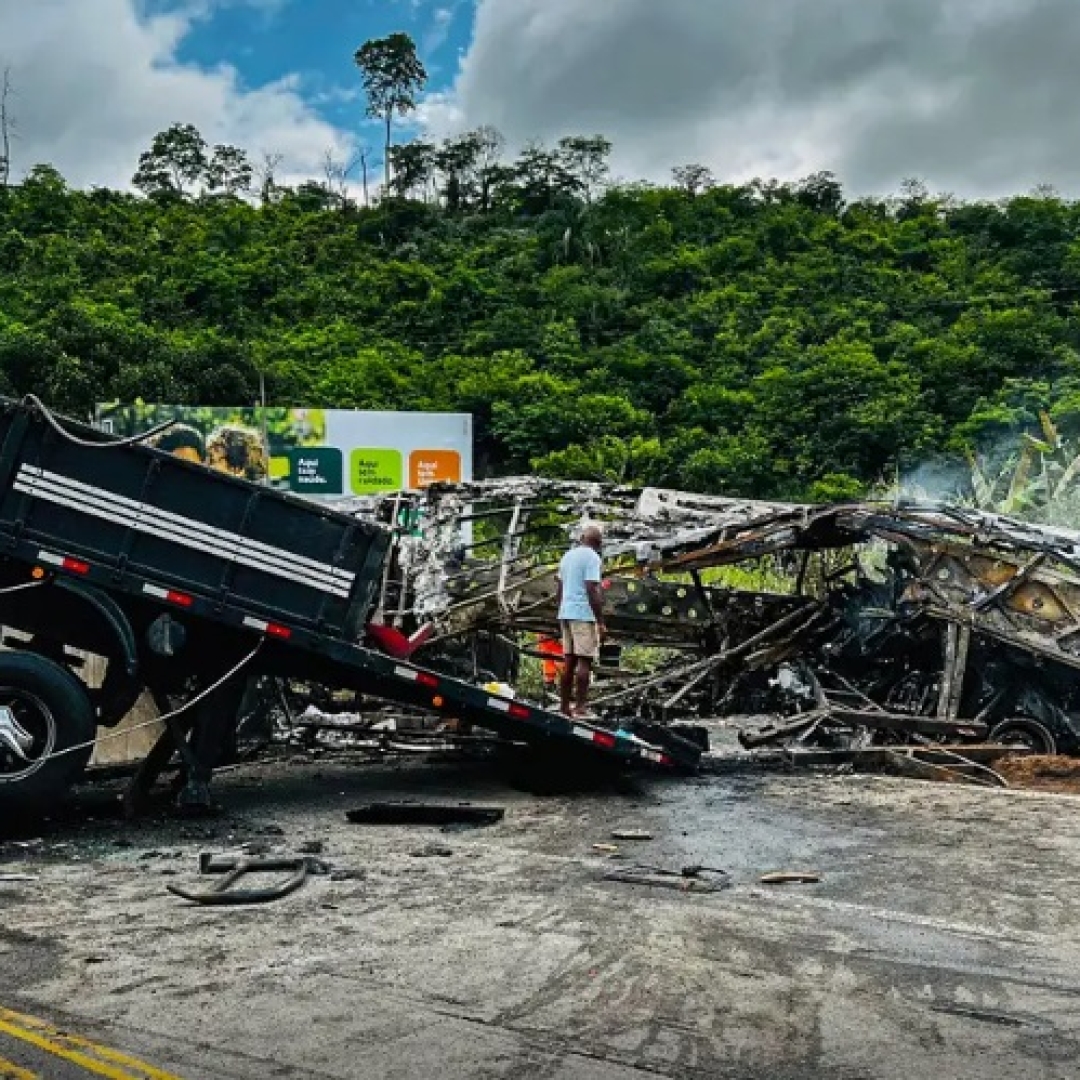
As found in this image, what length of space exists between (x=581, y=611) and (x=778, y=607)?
3.28 m

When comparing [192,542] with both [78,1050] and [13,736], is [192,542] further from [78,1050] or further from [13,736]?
[78,1050]

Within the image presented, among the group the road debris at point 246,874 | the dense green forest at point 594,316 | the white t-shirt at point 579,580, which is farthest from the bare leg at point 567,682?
the dense green forest at point 594,316

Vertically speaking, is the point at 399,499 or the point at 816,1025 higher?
the point at 399,499

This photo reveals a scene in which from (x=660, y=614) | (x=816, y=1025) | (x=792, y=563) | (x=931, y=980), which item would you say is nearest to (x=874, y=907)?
(x=931, y=980)

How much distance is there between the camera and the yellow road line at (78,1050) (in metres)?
4.17

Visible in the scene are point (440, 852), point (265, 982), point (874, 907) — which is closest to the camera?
point (265, 982)

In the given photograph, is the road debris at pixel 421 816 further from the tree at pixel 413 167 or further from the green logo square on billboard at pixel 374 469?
the tree at pixel 413 167

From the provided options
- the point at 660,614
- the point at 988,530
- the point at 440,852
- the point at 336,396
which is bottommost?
the point at 440,852

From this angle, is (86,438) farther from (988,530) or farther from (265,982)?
(988,530)

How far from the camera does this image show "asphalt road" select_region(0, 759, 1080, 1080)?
442 centimetres

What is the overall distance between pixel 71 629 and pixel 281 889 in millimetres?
2840

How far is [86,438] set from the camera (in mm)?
8430

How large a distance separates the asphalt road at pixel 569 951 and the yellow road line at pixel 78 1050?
40 millimetres

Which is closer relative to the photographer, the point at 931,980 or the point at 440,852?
the point at 931,980
